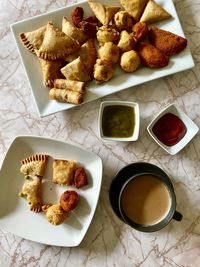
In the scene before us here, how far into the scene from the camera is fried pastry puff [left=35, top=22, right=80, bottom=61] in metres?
1.43

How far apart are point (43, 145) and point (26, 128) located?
0.10 metres

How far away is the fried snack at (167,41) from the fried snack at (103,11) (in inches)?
5.9

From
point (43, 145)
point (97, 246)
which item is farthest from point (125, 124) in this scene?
point (97, 246)

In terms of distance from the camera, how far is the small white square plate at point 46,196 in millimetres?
1466

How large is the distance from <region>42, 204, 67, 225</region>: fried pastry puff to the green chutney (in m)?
0.31

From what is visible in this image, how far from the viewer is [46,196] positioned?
150 centimetres

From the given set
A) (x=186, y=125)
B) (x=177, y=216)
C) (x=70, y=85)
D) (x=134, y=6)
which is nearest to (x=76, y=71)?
(x=70, y=85)

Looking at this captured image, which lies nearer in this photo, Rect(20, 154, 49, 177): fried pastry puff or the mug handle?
the mug handle

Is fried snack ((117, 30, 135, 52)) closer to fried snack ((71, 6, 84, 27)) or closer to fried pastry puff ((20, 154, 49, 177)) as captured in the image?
fried snack ((71, 6, 84, 27))

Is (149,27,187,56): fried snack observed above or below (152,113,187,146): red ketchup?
above

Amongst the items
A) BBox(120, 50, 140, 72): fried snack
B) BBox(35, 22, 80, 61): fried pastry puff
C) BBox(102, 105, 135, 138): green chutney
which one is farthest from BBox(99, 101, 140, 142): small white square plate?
BBox(35, 22, 80, 61): fried pastry puff

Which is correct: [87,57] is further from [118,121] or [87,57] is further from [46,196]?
[46,196]

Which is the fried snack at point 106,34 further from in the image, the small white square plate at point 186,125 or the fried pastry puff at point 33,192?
the fried pastry puff at point 33,192

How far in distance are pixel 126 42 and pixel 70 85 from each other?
0.79 ft
